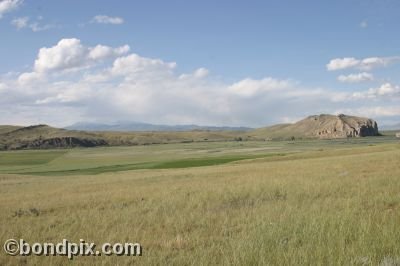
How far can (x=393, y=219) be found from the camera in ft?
34.1

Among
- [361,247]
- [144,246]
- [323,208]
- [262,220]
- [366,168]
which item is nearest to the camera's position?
[361,247]

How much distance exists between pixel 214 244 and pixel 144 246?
1629mm

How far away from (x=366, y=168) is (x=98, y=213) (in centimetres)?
1743

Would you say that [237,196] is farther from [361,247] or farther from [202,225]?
[361,247]

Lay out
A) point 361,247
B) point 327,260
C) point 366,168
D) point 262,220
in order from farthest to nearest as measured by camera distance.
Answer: point 366,168, point 262,220, point 361,247, point 327,260

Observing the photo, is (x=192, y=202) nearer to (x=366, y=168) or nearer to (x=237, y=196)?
(x=237, y=196)

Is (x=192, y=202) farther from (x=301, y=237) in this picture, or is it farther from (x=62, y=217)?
(x=301, y=237)

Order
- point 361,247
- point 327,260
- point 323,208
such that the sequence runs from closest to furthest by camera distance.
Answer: point 327,260 < point 361,247 < point 323,208

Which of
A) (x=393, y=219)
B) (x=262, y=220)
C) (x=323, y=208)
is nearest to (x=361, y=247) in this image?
(x=393, y=219)

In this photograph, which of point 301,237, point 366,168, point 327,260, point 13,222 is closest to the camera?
point 327,260

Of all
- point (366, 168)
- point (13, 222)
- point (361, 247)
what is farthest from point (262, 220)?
point (366, 168)

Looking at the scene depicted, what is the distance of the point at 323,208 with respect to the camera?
13000 mm

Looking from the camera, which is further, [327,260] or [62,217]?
[62,217]

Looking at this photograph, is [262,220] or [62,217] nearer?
[262,220]
